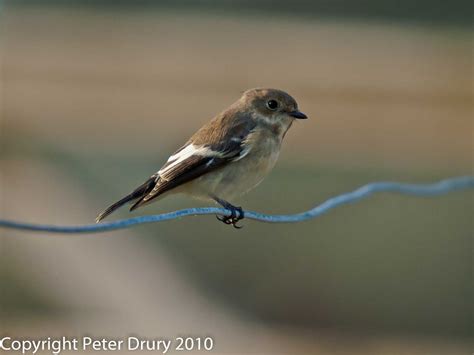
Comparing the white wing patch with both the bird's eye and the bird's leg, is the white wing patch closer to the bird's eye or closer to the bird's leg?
the bird's leg

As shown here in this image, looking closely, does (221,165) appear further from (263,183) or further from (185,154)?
(263,183)

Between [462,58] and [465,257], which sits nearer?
[465,257]

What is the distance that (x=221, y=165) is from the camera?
16.4ft

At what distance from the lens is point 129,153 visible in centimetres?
1342

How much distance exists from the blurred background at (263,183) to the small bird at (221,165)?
8.63 feet

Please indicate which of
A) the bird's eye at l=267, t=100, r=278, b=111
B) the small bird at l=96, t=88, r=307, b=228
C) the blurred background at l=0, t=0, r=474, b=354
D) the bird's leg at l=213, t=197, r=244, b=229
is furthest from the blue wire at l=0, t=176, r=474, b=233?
the blurred background at l=0, t=0, r=474, b=354

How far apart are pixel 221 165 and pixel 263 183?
6.36 metres

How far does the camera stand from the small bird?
4.86 metres

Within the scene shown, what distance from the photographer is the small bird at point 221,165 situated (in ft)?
15.9

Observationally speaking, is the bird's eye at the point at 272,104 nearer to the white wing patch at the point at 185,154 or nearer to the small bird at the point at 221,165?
the small bird at the point at 221,165

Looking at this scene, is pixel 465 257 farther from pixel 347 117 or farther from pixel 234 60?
pixel 234 60

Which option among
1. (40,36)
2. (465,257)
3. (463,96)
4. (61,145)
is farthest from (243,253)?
(40,36)

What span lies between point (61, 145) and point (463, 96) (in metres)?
6.99

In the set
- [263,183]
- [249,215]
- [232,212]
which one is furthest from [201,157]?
[263,183]
